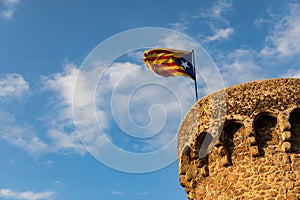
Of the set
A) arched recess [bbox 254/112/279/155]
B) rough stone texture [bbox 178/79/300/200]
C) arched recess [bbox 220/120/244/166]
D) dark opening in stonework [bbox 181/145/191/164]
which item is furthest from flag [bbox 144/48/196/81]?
arched recess [bbox 254/112/279/155]

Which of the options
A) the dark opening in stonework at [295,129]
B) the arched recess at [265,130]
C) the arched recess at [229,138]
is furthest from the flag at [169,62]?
the dark opening in stonework at [295,129]

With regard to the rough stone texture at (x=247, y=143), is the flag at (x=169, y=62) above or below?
above

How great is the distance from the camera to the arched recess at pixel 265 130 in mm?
12586

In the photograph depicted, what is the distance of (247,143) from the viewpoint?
1277 centimetres

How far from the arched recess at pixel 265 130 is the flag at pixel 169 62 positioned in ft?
12.2

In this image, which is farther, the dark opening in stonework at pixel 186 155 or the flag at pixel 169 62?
the flag at pixel 169 62

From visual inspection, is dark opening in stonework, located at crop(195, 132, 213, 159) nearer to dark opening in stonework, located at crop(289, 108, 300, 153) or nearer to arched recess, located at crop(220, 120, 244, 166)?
arched recess, located at crop(220, 120, 244, 166)

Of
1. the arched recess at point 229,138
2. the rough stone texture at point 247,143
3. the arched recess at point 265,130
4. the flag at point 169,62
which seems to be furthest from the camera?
the flag at point 169,62

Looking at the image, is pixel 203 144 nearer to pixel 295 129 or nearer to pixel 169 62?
pixel 295 129

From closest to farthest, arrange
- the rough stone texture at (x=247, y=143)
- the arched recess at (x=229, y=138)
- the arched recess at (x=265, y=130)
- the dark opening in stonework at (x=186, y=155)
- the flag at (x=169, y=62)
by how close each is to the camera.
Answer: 1. the rough stone texture at (x=247, y=143)
2. the arched recess at (x=265, y=130)
3. the arched recess at (x=229, y=138)
4. the dark opening in stonework at (x=186, y=155)
5. the flag at (x=169, y=62)

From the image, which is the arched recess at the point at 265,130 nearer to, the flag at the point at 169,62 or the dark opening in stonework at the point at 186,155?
the dark opening in stonework at the point at 186,155

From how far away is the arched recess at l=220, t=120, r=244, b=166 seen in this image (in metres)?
13.0

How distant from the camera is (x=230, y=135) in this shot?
1316 centimetres

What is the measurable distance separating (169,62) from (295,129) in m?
5.39
